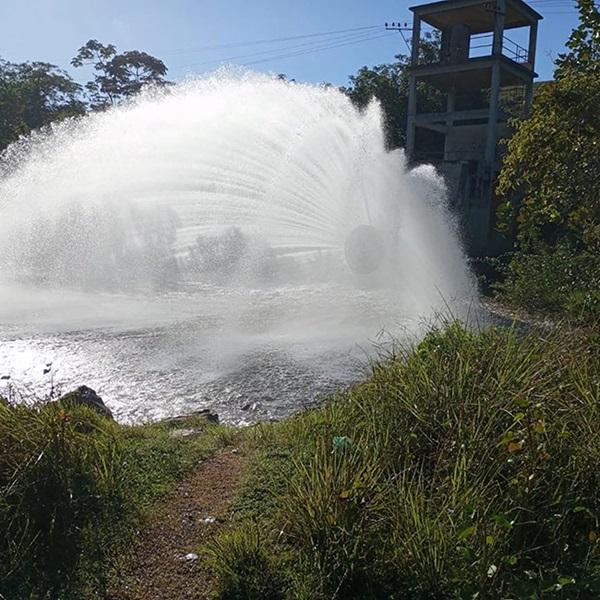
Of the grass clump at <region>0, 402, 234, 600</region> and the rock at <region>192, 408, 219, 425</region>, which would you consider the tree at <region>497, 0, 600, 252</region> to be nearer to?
the rock at <region>192, 408, 219, 425</region>

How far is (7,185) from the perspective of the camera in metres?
18.4

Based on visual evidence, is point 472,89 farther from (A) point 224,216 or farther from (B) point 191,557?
(B) point 191,557

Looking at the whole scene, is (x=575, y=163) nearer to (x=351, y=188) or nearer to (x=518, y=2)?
(x=351, y=188)

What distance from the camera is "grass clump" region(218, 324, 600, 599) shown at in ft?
10.5

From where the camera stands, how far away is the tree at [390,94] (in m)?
36.3

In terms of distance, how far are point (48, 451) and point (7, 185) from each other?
16409mm

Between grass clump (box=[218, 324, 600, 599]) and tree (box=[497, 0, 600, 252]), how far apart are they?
1.92m

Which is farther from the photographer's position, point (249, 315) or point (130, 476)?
point (249, 315)

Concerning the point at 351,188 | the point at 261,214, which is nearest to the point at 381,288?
the point at 351,188

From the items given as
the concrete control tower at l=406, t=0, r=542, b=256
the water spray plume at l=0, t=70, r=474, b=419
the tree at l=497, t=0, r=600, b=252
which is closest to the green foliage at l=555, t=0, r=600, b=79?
the tree at l=497, t=0, r=600, b=252

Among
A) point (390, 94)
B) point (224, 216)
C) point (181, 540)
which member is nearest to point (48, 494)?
point (181, 540)

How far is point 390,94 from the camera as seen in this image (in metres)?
36.8

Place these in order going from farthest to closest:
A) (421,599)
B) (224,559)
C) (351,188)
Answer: (351,188) → (224,559) → (421,599)

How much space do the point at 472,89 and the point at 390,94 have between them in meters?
4.77
